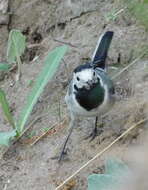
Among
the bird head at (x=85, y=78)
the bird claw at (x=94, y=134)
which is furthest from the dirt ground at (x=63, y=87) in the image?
the bird head at (x=85, y=78)

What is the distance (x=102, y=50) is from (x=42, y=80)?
0.51 metres

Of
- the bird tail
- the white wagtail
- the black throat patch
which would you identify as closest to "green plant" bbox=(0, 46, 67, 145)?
the bird tail

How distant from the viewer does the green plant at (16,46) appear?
3.91 metres

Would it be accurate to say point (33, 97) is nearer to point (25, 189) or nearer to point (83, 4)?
point (25, 189)

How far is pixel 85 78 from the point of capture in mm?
2947

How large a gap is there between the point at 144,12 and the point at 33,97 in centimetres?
222

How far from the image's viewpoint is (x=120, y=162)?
205 centimetres

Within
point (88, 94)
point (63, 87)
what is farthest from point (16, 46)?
point (88, 94)

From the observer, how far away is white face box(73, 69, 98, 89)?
2.93 metres

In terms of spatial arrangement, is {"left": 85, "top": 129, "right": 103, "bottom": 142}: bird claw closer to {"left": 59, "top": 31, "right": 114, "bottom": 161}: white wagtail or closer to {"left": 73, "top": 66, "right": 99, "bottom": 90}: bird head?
{"left": 59, "top": 31, "right": 114, "bottom": 161}: white wagtail

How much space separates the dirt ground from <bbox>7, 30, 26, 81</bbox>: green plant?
0.12 m

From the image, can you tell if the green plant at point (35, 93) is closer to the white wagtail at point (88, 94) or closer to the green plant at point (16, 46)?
the white wagtail at point (88, 94)

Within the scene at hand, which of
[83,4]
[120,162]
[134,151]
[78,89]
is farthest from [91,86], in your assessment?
[134,151]

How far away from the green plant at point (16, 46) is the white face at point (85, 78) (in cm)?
110
